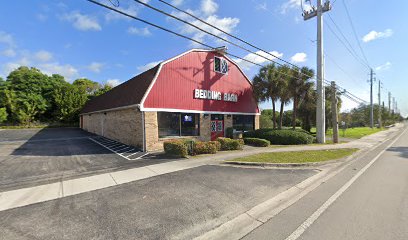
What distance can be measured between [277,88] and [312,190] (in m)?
16.6

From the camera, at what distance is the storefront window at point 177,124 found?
49.3 ft

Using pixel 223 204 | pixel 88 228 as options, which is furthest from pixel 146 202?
pixel 223 204

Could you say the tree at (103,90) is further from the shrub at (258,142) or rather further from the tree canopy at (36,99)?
the shrub at (258,142)

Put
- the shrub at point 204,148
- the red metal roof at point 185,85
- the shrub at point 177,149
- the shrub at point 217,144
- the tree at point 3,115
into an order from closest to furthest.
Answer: the shrub at point 177,149, the shrub at point 204,148, the shrub at point 217,144, the red metal roof at point 185,85, the tree at point 3,115

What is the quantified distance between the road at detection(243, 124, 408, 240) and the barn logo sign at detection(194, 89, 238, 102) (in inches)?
485

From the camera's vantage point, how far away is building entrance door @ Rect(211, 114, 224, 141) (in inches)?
739

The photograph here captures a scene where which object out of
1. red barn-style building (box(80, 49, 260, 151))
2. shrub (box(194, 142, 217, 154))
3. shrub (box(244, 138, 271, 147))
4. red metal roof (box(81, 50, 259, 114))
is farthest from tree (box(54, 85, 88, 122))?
shrub (box(194, 142, 217, 154))

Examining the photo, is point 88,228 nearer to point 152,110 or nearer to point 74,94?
point 152,110

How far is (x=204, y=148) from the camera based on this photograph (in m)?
12.3

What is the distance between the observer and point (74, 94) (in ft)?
142

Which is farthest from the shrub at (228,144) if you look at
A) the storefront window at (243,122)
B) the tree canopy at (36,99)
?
the tree canopy at (36,99)

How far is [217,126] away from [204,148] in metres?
7.10

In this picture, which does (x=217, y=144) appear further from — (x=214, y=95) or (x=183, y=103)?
(x=214, y=95)

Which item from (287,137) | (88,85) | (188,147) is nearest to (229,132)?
(287,137)
